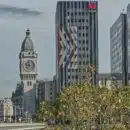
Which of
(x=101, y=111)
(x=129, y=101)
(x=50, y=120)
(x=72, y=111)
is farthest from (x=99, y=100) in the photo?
(x=50, y=120)

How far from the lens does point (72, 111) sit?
5519 centimetres

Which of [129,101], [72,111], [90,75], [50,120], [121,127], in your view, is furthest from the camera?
[50,120]

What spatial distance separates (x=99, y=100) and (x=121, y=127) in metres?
3.43

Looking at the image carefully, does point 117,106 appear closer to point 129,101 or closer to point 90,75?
point 90,75

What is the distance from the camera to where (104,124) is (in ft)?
170

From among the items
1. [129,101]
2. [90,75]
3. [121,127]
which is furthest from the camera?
[129,101]

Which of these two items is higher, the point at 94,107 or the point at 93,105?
the point at 93,105

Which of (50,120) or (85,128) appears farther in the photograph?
(50,120)

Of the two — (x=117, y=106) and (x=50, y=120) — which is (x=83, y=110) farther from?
(x=50, y=120)

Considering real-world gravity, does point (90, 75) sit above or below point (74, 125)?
above

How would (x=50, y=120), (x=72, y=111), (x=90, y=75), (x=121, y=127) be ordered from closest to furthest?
(x=121, y=127), (x=90, y=75), (x=72, y=111), (x=50, y=120)

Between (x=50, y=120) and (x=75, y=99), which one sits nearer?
(x=75, y=99)

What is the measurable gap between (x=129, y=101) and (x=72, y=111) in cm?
989

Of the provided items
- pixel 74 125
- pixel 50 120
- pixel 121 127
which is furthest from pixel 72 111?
pixel 50 120
